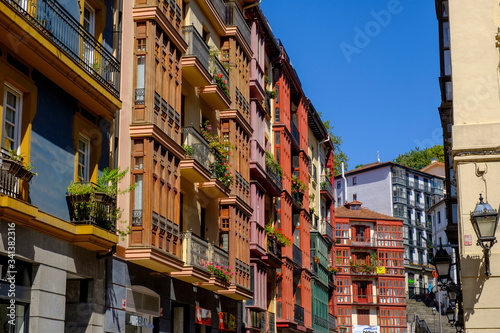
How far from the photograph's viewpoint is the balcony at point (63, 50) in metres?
15.6

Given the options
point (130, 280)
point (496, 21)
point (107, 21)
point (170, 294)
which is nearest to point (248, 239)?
point (170, 294)

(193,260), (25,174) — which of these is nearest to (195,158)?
(193,260)

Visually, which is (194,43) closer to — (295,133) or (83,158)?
(83,158)

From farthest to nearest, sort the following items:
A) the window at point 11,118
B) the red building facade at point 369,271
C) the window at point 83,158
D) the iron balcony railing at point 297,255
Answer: the red building facade at point 369,271 < the iron balcony railing at point 297,255 < the window at point 83,158 < the window at point 11,118

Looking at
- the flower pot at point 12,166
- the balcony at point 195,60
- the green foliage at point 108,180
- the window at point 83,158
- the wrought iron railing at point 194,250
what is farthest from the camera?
the balcony at point 195,60

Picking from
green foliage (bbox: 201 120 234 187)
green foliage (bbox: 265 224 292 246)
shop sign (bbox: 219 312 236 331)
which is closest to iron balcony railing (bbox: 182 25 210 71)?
green foliage (bbox: 201 120 234 187)

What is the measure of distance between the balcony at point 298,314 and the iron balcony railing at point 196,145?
63.2 ft

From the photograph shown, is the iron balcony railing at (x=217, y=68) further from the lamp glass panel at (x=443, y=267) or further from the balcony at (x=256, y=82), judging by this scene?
the lamp glass panel at (x=443, y=267)

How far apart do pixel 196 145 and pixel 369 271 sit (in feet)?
243

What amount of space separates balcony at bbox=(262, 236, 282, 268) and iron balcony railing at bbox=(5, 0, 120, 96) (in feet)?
60.9

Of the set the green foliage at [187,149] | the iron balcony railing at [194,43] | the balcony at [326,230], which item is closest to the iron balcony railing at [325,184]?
the balcony at [326,230]

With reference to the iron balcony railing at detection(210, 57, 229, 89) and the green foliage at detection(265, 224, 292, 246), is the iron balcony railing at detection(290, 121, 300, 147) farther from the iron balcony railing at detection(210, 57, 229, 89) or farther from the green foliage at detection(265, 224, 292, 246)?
the iron balcony railing at detection(210, 57, 229, 89)

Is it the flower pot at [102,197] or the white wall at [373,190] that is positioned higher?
the white wall at [373,190]

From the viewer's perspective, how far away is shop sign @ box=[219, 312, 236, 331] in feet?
101
